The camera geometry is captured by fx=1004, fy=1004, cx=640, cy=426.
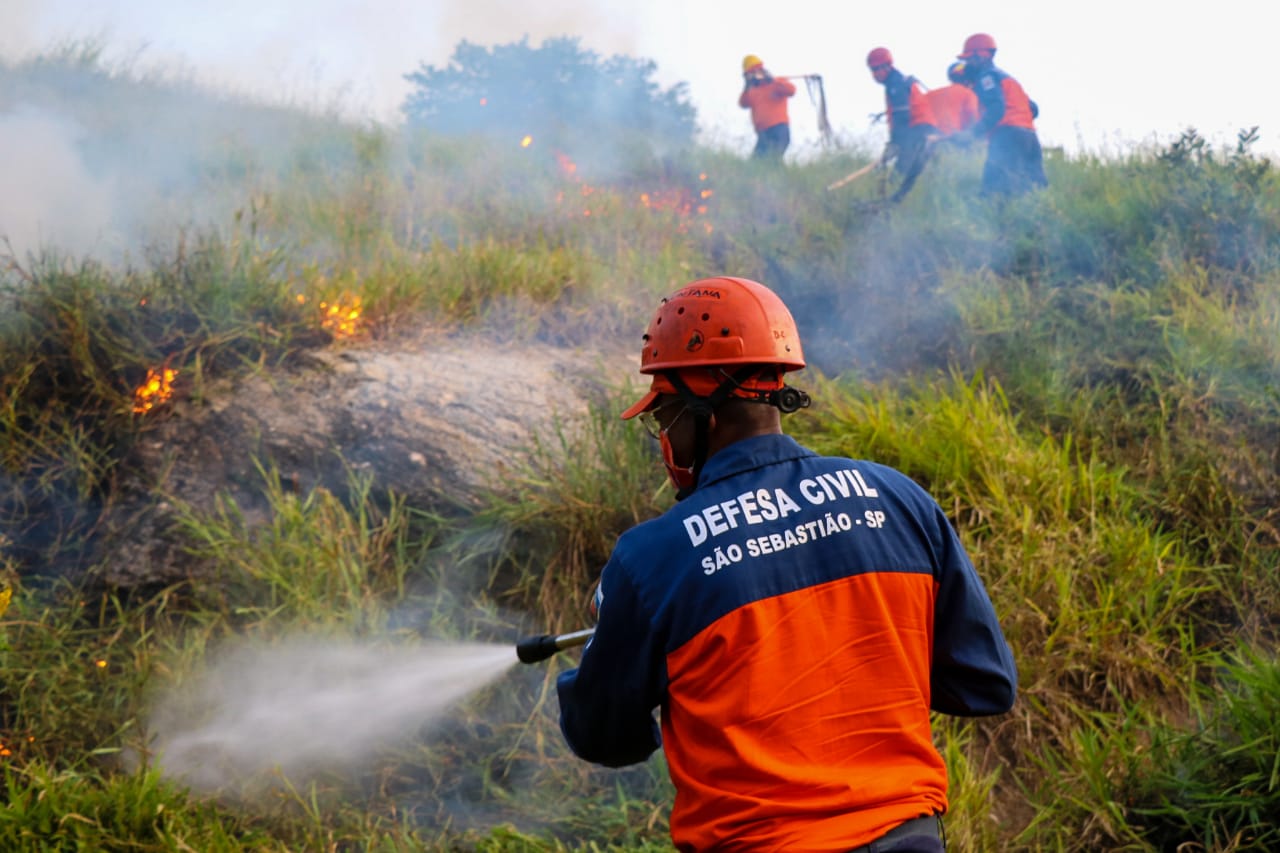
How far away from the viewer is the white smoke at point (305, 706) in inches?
144

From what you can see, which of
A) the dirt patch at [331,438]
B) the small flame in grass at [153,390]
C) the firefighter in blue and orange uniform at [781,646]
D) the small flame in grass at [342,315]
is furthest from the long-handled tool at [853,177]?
the firefighter in blue and orange uniform at [781,646]

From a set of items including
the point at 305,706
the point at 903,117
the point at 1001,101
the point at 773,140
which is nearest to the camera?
the point at 305,706

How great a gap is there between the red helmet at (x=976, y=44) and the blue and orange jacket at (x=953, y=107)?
58cm

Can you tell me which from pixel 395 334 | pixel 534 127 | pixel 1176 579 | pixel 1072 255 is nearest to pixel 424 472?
pixel 395 334

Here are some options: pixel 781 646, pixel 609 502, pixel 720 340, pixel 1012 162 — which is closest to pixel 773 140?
pixel 1012 162

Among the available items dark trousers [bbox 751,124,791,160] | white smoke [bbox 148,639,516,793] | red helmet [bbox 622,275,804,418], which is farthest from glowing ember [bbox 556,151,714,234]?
red helmet [bbox 622,275,804,418]

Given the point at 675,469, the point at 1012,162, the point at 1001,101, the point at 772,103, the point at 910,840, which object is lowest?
the point at 910,840

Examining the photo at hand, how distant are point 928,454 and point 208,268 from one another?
3.53 m

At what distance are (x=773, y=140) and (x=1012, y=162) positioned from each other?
3718mm

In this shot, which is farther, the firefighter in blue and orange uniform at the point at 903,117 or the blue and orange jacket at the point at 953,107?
the blue and orange jacket at the point at 953,107

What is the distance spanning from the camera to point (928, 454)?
4.12 metres

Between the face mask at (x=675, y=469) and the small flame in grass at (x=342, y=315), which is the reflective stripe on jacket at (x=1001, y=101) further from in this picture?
the face mask at (x=675, y=469)

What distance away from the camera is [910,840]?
1.68 m

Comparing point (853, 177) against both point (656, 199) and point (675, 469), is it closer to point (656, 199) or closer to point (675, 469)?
point (656, 199)
